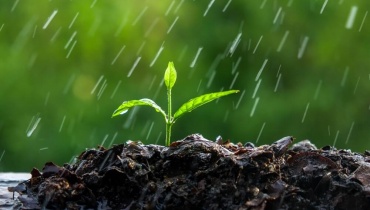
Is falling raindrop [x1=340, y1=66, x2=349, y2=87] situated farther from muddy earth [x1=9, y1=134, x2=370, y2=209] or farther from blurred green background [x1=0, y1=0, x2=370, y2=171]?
muddy earth [x1=9, y1=134, x2=370, y2=209]

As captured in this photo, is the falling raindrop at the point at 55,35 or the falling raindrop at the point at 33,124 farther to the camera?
the falling raindrop at the point at 55,35

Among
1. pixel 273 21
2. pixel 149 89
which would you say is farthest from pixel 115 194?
pixel 273 21

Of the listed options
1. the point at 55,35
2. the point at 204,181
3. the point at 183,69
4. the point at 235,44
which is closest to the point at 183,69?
the point at 183,69

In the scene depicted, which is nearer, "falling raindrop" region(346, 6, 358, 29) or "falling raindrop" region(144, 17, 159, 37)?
"falling raindrop" region(346, 6, 358, 29)

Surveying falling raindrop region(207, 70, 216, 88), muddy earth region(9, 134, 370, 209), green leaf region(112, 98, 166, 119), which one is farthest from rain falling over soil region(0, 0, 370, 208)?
muddy earth region(9, 134, 370, 209)

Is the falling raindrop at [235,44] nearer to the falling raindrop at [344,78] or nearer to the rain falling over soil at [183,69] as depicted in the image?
the rain falling over soil at [183,69]

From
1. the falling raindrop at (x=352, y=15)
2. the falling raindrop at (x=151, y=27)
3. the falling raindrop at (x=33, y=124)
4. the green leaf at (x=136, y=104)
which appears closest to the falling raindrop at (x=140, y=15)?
the falling raindrop at (x=151, y=27)
